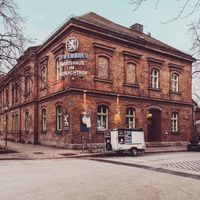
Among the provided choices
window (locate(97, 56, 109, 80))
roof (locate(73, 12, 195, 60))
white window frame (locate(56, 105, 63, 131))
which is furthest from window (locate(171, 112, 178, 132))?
white window frame (locate(56, 105, 63, 131))

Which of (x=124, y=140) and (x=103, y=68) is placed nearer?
(x=124, y=140)

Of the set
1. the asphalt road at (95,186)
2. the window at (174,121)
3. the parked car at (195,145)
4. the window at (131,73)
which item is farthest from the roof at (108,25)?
the asphalt road at (95,186)

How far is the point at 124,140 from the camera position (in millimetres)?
17766

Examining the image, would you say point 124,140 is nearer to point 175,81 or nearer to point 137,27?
point 175,81

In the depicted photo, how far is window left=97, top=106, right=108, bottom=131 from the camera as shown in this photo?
21889mm

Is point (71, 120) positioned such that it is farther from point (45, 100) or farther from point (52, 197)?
point (52, 197)

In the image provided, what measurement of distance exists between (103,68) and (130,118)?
200 inches

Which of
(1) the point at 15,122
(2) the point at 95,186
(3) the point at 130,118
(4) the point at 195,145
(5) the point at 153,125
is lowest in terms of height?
(4) the point at 195,145

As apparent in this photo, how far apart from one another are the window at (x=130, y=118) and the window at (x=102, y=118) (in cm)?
237

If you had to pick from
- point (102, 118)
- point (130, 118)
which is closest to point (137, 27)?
point (130, 118)

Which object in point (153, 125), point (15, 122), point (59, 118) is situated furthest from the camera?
point (15, 122)

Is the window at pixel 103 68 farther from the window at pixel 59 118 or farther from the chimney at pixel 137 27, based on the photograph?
the chimney at pixel 137 27

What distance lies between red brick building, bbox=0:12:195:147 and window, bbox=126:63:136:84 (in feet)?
0.29

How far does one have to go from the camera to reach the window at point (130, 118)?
23891 mm
